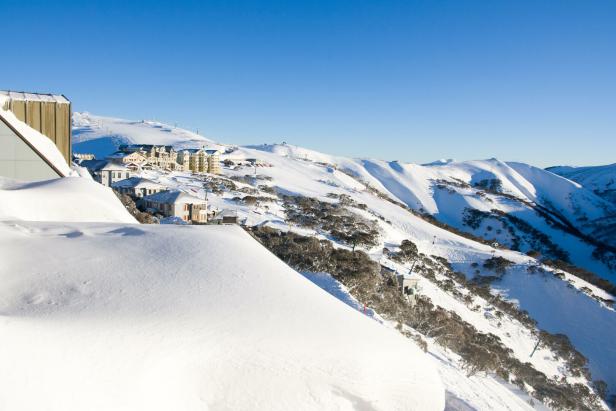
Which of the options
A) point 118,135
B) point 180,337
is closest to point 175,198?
point 180,337

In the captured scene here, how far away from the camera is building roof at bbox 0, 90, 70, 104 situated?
9.09 metres

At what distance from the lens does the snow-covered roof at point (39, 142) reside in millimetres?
6931

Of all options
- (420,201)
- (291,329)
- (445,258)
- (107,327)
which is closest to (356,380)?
(291,329)

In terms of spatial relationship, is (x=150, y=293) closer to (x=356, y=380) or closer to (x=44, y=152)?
(x=356, y=380)

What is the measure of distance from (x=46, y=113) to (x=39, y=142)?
1.74m

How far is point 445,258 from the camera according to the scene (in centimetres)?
4150

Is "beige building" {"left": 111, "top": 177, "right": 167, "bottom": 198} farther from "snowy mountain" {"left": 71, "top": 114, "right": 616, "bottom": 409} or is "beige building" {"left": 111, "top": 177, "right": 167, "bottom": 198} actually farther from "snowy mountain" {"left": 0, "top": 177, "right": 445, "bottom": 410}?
"snowy mountain" {"left": 0, "top": 177, "right": 445, "bottom": 410}

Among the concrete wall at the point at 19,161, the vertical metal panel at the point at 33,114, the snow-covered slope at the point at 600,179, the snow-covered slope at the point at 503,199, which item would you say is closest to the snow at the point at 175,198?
the vertical metal panel at the point at 33,114

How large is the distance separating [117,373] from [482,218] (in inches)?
3152

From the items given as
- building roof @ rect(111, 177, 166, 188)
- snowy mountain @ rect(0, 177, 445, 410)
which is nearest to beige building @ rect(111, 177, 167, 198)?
building roof @ rect(111, 177, 166, 188)

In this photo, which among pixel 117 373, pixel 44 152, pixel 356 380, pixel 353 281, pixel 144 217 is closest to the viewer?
pixel 117 373

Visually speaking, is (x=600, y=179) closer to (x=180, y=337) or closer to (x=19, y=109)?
(x=19, y=109)

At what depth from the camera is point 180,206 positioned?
33.7m

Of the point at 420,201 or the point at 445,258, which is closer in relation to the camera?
the point at 445,258
